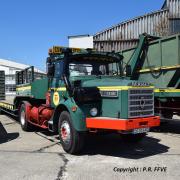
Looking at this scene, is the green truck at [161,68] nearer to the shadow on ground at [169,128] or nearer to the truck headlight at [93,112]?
the shadow on ground at [169,128]

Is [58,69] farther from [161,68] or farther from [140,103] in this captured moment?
[161,68]

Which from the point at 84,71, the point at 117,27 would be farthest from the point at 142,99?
the point at 117,27

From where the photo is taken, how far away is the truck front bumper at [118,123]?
7.52 meters

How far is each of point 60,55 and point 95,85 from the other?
4.97 ft

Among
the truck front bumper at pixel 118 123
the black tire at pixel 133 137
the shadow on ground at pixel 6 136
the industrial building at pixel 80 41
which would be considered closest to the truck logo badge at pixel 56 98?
the truck front bumper at pixel 118 123

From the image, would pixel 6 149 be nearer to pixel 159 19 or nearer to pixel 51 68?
pixel 51 68

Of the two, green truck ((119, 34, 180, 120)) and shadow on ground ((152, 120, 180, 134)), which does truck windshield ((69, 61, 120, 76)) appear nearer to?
green truck ((119, 34, 180, 120))

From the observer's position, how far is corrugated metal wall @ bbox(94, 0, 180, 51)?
24.7 meters

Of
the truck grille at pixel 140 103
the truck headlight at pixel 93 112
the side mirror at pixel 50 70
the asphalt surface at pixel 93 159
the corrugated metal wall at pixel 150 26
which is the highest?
the corrugated metal wall at pixel 150 26

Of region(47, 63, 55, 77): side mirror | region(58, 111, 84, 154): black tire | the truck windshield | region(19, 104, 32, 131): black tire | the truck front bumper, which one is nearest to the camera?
the truck front bumper

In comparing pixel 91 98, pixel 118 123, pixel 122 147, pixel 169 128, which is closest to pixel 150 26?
pixel 169 128

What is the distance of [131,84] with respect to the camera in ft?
25.6

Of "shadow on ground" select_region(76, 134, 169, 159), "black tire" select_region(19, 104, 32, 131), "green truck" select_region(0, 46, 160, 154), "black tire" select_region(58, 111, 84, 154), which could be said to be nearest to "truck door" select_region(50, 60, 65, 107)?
"green truck" select_region(0, 46, 160, 154)

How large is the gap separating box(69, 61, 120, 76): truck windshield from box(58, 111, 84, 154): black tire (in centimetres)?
115
